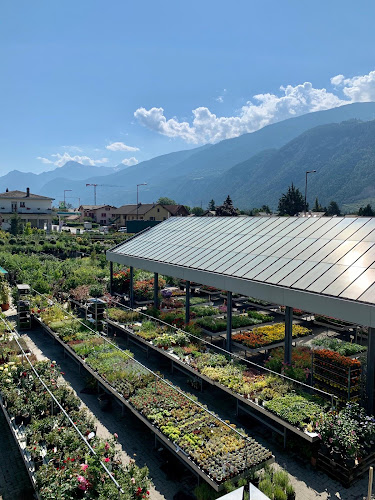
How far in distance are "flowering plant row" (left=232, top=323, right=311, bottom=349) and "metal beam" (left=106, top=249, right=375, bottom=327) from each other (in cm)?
224

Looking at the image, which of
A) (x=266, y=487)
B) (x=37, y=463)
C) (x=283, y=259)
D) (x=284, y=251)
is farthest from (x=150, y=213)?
(x=266, y=487)

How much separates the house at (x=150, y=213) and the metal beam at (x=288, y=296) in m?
67.1

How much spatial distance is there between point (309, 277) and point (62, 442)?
7.70m

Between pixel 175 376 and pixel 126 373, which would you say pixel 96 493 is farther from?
pixel 175 376

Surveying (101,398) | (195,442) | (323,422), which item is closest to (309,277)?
(323,422)

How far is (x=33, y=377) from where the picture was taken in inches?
424

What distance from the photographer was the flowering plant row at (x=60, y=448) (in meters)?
6.59

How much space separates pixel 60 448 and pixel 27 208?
7678 cm

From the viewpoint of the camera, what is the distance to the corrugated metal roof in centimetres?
1045

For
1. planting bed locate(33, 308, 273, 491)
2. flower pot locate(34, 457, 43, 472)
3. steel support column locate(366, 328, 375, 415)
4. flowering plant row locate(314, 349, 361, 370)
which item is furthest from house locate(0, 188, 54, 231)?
steel support column locate(366, 328, 375, 415)

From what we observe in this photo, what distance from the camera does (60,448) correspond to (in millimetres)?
7914

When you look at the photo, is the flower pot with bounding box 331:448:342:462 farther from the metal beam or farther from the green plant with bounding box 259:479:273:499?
the metal beam

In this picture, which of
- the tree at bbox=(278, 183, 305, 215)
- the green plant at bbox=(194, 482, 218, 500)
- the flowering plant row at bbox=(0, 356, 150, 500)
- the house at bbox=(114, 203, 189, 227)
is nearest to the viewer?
the flowering plant row at bbox=(0, 356, 150, 500)

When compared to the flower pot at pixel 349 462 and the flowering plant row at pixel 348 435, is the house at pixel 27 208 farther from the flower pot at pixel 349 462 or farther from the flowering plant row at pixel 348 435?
the flower pot at pixel 349 462
